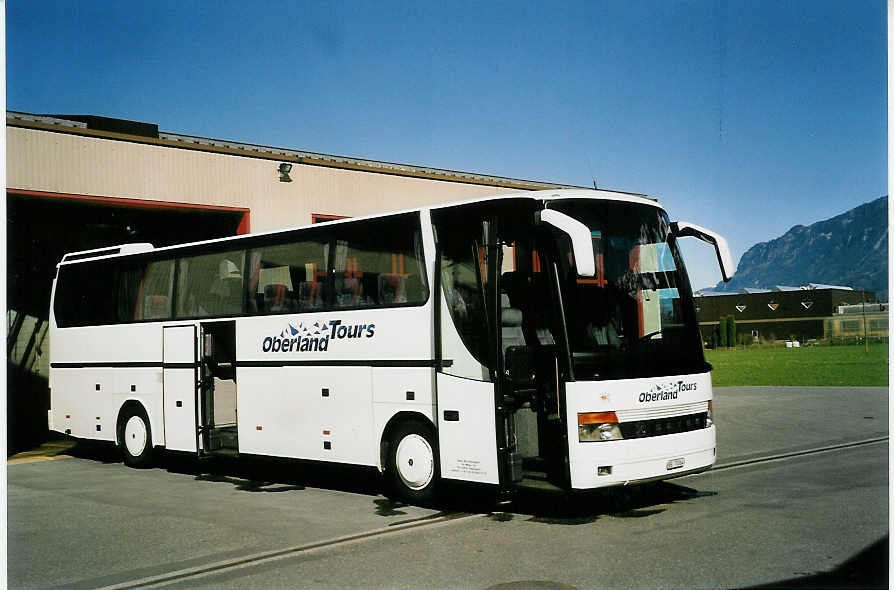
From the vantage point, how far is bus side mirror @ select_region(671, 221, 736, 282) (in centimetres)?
1016

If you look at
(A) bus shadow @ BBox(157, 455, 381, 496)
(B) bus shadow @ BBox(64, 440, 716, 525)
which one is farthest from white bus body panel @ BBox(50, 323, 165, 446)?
(B) bus shadow @ BBox(64, 440, 716, 525)

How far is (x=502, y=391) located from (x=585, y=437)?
3.34 ft

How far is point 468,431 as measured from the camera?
986cm

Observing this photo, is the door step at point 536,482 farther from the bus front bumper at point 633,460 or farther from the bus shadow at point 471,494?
the bus front bumper at point 633,460

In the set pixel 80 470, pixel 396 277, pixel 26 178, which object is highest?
pixel 26 178

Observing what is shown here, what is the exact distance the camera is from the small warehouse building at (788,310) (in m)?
113

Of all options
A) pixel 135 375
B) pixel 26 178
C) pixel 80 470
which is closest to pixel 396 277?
pixel 135 375

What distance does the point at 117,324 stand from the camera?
15227 millimetres

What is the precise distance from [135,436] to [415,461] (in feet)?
20.7

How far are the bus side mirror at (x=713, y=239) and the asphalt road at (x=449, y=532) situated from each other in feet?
7.87

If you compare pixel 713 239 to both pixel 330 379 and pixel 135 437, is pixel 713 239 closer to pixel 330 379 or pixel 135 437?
pixel 330 379

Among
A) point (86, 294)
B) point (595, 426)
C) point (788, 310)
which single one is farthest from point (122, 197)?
point (788, 310)

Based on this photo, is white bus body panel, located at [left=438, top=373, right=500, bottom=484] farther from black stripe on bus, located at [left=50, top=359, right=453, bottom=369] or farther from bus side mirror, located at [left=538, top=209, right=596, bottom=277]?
bus side mirror, located at [left=538, top=209, right=596, bottom=277]

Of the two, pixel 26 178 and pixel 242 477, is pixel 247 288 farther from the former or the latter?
pixel 26 178
